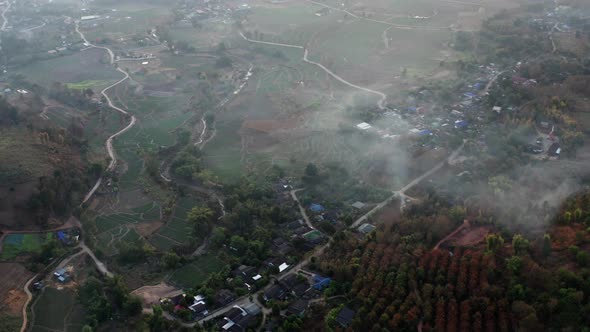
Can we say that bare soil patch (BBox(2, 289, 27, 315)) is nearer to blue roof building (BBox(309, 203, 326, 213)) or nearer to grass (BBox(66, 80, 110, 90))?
blue roof building (BBox(309, 203, 326, 213))

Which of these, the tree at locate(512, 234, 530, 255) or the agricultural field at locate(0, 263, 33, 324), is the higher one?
the tree at locate(512, 234, 530, 255)

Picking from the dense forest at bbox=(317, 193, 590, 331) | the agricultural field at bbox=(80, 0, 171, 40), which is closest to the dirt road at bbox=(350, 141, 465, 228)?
the dense forest at bbox=(317, 193, 590, 331)

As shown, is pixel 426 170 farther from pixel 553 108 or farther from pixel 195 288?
pixel 195 288

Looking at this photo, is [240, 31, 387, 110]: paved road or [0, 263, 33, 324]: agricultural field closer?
[0, 263, 33, 324]: agricultural field

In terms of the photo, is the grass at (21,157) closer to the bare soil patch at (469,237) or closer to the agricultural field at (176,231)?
the agricultural field at (176,231)

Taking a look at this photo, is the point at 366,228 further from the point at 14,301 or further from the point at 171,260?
the point at 14,301

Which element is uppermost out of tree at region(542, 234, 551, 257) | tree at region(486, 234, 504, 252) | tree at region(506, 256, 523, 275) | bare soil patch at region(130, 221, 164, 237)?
tree at region(542, 234, 551, 257)
